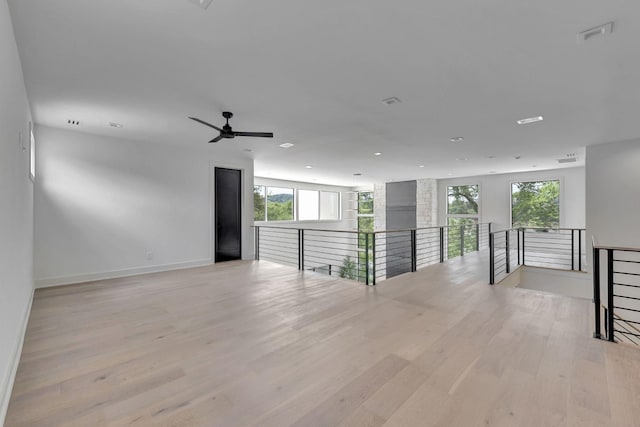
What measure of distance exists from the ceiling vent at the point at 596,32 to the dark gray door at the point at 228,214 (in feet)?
19.0

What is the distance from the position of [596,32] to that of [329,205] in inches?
404

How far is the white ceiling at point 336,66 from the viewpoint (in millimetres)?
1787

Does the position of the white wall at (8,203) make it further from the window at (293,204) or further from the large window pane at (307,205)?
the large window pane at (307,205)

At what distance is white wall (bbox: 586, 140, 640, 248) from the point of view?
4645 mm

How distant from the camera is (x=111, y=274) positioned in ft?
15.3

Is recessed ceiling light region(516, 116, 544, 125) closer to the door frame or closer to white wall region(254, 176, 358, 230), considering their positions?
the door frame

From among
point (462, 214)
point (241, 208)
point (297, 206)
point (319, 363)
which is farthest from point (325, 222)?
point (319, 363)

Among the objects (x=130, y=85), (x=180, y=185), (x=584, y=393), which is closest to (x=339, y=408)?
(x=584, y=393)

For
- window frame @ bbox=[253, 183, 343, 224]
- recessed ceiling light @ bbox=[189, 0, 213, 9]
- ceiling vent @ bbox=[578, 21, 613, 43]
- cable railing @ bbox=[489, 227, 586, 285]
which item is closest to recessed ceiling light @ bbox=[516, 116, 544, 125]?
ceiling vent @ bbox=[578, 21, 613, 43]

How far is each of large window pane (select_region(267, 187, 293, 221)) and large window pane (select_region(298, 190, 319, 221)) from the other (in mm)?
477

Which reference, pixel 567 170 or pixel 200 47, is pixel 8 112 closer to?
pixel 200 47

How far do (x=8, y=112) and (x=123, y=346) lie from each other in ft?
6.15

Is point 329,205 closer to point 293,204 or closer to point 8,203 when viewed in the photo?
point 293,204

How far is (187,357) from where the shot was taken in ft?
7.11
